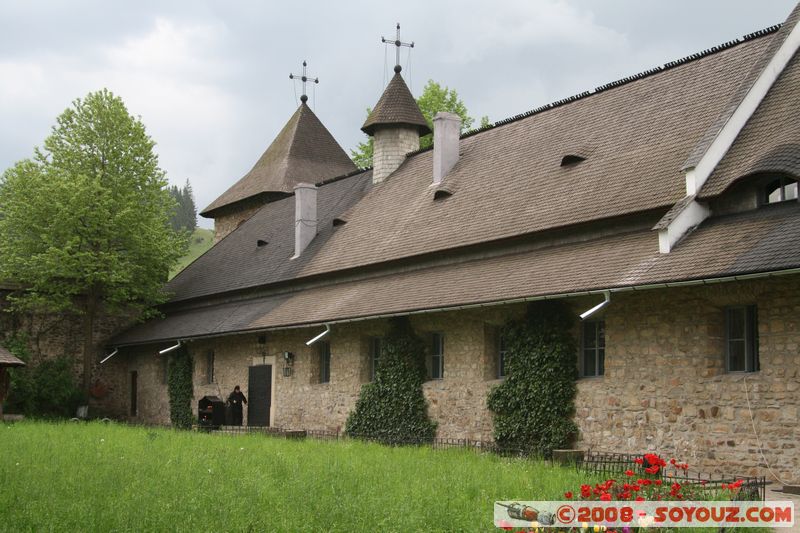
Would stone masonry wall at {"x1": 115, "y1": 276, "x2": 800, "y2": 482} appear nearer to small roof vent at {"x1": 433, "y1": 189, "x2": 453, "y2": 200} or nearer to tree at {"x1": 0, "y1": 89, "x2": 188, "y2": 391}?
small roof vent at {"x1": 433, "y1": 189, "x2": 453, "y2": 200}

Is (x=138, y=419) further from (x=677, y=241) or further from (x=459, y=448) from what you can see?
(x=677, y=241)

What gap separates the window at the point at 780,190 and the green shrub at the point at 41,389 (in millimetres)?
24536

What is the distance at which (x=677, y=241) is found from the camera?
16.7 metres

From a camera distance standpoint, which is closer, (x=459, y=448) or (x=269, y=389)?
(x=459, y=448)

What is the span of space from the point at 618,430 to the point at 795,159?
210 inches

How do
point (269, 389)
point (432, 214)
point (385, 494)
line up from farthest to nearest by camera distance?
point (269, 389)
point (432, 214)
point (385, 494)

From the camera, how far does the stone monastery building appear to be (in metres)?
15.5

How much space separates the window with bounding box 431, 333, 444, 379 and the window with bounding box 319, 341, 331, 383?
168 inches

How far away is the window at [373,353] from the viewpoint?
2420 cm

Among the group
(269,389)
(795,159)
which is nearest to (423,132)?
(269,389)

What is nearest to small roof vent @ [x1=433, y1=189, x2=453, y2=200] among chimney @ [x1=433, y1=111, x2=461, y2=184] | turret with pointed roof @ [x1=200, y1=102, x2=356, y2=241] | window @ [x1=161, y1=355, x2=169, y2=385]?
chimney @ [x1=433, y1=111, x2=461, y2=184]

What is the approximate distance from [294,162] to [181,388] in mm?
14300

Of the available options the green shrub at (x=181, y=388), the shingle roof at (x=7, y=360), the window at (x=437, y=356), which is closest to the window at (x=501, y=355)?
the window at (x=437, y=356)

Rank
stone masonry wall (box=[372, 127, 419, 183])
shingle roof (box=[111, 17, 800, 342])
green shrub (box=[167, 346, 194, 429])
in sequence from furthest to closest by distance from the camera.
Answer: stone masonry wall (box=[372, 127, 419, 183])
green shrub (box=[167, 346, 194, 429])
shingle roof (box=[111, 17, 800, 342])
